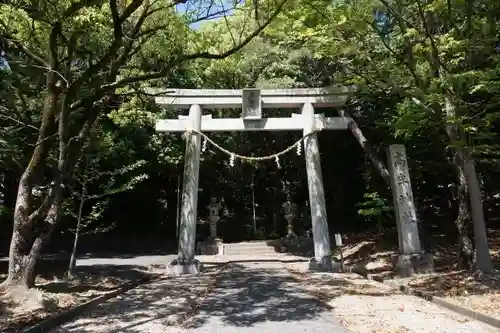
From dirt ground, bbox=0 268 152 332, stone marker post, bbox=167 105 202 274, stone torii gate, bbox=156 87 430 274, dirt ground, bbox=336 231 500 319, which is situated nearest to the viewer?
dirt ground, bbox=0 268 152 332

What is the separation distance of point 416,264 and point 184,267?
6.59 metres

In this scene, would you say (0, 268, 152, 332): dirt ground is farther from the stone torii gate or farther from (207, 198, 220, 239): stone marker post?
(207, 198, 220, 239): stone marker post

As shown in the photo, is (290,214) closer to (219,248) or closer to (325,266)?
(219,248)

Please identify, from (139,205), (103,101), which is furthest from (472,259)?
(139,205)

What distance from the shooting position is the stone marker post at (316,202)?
13656 millimetres

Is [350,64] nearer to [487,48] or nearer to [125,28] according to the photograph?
[487,48]

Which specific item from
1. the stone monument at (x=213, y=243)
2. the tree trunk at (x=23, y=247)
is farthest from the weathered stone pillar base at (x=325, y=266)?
the tree trunk at (x=23, y=247)

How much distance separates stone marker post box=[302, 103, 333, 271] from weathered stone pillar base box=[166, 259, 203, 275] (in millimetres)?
3553

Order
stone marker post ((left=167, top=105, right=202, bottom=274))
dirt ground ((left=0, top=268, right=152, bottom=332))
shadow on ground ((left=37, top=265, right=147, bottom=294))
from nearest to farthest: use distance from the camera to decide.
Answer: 1. dirt ground ((left=0, top=268, right=152, bottom=332))
2. shadow on ground ((left=37, top=265, right=147, bottom=294))
3. stone marker post ((left=167, top=105, right=202, bottom=274))

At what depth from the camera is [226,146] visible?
20.0 metres

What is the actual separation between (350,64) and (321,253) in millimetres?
5693

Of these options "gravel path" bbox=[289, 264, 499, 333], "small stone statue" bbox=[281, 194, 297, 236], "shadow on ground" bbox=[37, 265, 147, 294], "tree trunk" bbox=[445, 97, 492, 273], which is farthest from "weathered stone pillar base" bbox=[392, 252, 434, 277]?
"small stone statue" bbox=[281, 194, 297, 236]

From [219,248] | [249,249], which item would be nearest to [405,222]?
[249,249]

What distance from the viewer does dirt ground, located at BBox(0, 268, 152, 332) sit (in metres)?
6.38
